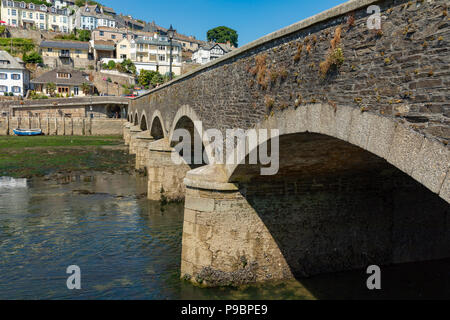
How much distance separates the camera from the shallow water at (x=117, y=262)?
436 inches

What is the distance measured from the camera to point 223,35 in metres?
135

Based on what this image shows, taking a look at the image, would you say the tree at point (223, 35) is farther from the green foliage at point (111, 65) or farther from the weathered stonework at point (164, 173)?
the weathered stonework at point (164, 173)

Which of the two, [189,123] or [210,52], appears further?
[210,52]

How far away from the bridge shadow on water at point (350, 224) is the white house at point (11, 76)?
251ft

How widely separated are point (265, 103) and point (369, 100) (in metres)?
3.59

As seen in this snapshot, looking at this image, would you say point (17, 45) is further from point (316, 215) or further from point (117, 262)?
point (316, 215)

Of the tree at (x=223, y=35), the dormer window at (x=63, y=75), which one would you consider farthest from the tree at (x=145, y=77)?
the tree at (x=223, y=35)

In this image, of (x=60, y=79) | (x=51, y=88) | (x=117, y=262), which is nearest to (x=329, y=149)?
(x=117, y=262)

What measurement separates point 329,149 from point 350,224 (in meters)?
3.64

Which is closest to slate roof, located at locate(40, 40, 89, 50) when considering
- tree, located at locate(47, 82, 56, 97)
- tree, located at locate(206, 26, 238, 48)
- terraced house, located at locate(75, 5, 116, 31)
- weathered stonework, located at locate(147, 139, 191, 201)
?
tree, located at locate(47, 82, 56, 97)

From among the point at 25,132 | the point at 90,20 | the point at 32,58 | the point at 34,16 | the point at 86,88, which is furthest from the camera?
the point at 34,16

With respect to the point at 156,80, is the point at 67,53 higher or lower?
higher
